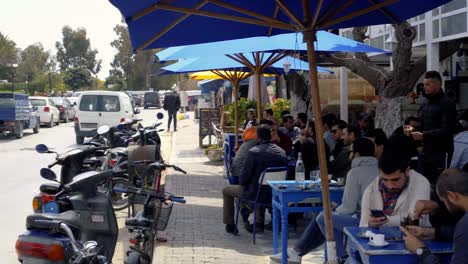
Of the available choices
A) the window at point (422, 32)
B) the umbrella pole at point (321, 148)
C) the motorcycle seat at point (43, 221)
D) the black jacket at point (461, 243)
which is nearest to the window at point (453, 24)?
the window at point (422, 32)

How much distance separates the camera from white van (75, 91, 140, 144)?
21062 millimetres

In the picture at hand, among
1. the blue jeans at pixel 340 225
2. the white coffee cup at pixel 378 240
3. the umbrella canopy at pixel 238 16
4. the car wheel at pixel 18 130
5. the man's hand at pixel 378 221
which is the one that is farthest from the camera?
the car wheel at pixel 18 130

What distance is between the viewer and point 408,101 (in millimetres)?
12047

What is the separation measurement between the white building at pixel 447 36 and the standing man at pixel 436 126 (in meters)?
3.54

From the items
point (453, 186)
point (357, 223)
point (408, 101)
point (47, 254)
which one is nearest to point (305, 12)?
point (357, 223)

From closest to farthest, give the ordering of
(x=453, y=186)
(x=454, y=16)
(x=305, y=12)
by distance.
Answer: (x=453, y=186) → (x=305, y=12) → (x=454, y=16)

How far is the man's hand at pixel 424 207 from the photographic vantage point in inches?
181

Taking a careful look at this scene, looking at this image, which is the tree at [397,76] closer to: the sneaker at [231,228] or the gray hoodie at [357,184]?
the sneaker at [231,228]

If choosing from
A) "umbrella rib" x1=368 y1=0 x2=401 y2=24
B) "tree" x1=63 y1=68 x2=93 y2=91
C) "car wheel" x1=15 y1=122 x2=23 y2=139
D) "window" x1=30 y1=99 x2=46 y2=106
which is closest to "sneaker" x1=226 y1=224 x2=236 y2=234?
"umbrella rib" x1=368 y1=0 x2=401 y2=24

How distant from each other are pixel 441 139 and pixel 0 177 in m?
10.3

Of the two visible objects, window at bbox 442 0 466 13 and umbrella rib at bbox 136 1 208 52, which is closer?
umbrella rib at bbox 136 1 208 52

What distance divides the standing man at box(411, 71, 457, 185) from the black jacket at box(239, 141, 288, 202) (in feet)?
5.72

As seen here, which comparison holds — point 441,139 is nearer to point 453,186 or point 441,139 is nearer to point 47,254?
point 453,186

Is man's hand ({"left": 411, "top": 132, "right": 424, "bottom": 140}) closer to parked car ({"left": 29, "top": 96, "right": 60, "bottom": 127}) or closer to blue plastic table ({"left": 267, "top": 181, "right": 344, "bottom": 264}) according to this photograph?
blue plastic table ({"left": 267, "top": 181, "right": 344, "bottom": 264})
